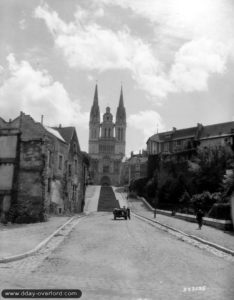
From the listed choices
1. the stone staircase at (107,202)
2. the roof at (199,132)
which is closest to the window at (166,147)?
the roof at (199,132)

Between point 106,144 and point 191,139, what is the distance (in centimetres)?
6689

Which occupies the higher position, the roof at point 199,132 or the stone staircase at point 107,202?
the roof at point 199,132

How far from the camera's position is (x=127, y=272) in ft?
35.4

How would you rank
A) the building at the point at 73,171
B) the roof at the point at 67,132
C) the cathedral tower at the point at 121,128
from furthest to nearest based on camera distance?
the cathedral tower at the point at 121,128
the roof at the point at 67,132
the building at the point at 73,171

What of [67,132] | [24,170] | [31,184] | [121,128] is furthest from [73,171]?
[121,128]

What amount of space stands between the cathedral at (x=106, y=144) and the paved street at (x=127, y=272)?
115 m

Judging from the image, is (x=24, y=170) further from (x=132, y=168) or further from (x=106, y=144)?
(x=106, y=144)

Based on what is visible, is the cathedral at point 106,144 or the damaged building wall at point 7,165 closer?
the damaged building wall at point 7,165

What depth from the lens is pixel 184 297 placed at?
836 centimetres

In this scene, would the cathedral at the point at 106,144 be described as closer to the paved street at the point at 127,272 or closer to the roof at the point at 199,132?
the roof at the point at 199,132

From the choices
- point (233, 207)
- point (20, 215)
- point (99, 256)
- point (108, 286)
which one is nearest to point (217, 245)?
point (99, 256)

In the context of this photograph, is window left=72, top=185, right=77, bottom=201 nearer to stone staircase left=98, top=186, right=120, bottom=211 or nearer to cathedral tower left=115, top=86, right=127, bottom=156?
stone staircase left=98, top=186, right=120, bottom=211

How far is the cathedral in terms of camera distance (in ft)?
435

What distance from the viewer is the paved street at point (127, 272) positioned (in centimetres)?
873
